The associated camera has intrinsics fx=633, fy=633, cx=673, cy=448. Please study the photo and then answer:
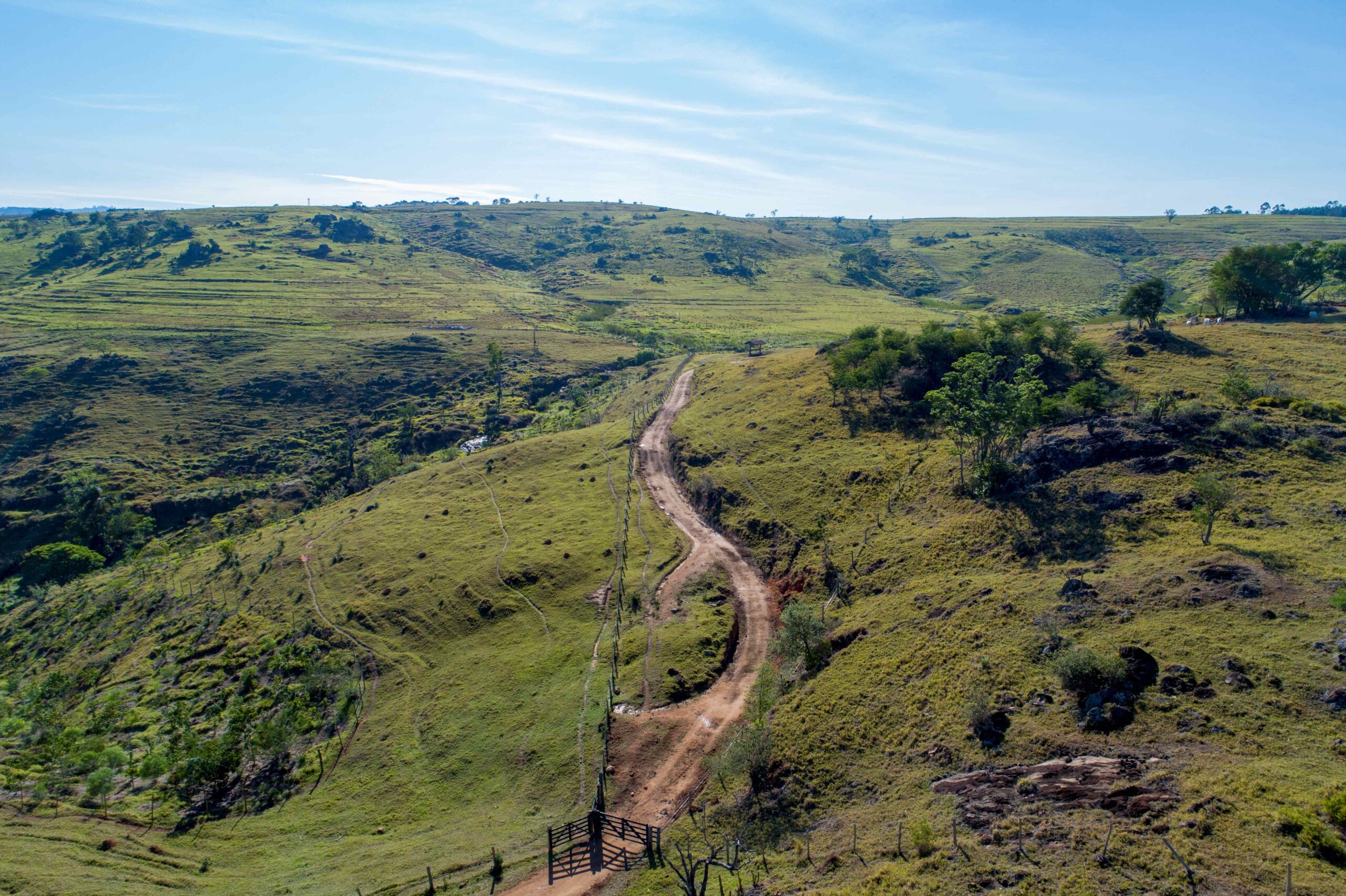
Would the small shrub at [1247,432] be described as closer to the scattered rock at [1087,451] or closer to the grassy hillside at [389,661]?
the scattered rock at [1087,451]

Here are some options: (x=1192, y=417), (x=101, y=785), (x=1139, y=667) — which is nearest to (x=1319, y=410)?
(x=1192, y=417)

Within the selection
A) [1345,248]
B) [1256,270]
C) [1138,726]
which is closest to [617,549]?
[1138,726]

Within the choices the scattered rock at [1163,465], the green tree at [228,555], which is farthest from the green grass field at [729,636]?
the green tree at [228,555]

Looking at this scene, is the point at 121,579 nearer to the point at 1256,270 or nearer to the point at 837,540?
the point at 837,540

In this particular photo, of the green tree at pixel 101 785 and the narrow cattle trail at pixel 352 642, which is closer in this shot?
the green tree at pixel 101 785

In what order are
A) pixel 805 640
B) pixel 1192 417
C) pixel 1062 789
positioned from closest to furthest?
pixel 1062 789 → pixel 805 640 → pixel 1192 417

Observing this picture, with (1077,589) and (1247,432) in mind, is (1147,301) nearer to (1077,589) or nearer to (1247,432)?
(1247,432)
